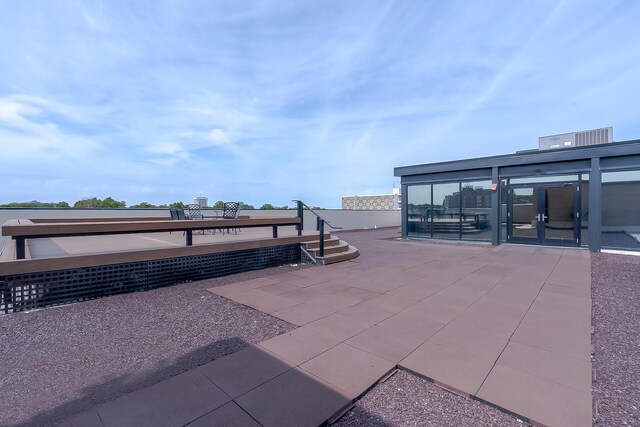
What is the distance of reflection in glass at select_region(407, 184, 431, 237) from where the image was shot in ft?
42.9

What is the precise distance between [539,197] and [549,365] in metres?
9.91

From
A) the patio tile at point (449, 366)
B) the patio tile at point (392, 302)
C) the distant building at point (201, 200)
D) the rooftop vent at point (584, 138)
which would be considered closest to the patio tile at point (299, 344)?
the patio tile at point (449, 366)

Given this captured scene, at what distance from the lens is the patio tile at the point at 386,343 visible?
Result: 285cm

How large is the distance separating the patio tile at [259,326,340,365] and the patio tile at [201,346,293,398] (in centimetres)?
10

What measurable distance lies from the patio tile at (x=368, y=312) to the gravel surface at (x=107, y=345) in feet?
3.05

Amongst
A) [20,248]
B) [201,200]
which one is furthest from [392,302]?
[201,200]

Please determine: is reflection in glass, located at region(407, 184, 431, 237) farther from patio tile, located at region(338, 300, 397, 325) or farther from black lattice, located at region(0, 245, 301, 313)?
patio tile, located at region(338, 300, 397, 325)

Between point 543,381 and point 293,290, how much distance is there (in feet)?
11.6

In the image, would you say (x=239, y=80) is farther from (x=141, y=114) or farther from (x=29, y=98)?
(x=29, y=98)

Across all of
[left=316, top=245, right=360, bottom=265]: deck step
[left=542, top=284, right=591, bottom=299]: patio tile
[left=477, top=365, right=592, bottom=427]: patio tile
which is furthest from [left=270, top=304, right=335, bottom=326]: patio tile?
[left=542, top=284, right=591, bottom=299]: patio tile

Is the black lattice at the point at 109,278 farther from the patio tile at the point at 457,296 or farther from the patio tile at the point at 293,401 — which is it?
the patio tile at the point at 457,296

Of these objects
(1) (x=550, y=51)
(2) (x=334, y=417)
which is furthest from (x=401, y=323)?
(1) (x=550, y=51)

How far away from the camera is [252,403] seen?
208cm

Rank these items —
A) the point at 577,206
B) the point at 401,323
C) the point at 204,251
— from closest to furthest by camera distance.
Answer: the point at 401,323 → the point at 204,251 → the point at 577,206
